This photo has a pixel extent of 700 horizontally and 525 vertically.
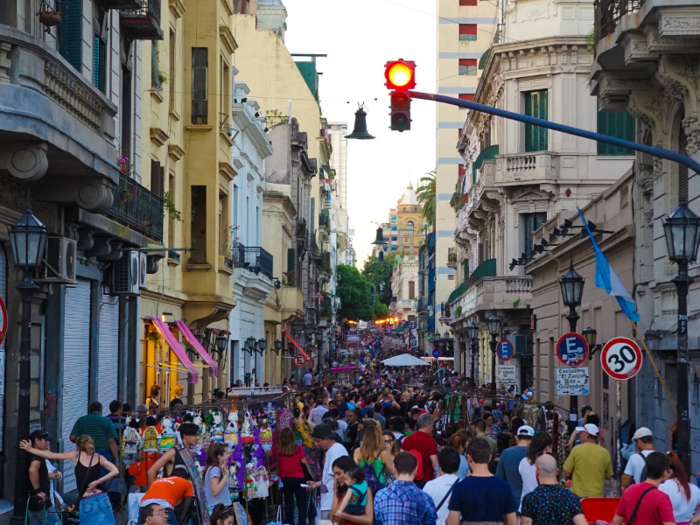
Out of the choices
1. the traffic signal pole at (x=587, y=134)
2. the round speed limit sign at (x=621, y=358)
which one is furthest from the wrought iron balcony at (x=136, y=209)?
the round speed limit sign at (x=621, y=358)

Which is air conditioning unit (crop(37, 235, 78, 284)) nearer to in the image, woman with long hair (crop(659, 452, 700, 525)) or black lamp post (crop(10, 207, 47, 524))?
black lamp post (crop(10, 207, 47, 524))

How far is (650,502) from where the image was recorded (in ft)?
28.1

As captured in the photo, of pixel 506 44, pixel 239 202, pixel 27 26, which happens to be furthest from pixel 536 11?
pixel 27 26

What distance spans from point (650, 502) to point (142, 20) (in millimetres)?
15115

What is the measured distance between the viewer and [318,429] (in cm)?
1305

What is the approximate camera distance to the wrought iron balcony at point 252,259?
34375 mm

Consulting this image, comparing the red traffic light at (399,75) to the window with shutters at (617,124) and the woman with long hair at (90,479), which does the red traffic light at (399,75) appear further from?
the window with shutters at (617,124)

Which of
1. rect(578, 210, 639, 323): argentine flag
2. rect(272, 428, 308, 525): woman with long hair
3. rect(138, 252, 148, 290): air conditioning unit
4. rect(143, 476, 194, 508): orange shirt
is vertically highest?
rect(138, 252, 148, 290): air conditioning unit

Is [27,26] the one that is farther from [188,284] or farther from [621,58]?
[188,284]

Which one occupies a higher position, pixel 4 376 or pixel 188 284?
pixel 188 284

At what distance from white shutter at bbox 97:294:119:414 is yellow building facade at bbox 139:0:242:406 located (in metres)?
2.74

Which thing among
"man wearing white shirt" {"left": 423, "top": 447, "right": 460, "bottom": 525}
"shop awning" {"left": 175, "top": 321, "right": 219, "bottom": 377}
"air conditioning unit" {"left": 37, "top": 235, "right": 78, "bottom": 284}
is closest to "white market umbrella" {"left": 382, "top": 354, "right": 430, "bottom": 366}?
"shop awning" {"left": 175, "top": 321, "right": 219, "bottom": 377}

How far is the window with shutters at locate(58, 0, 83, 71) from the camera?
16.2 m

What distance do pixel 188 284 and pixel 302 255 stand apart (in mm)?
35178
